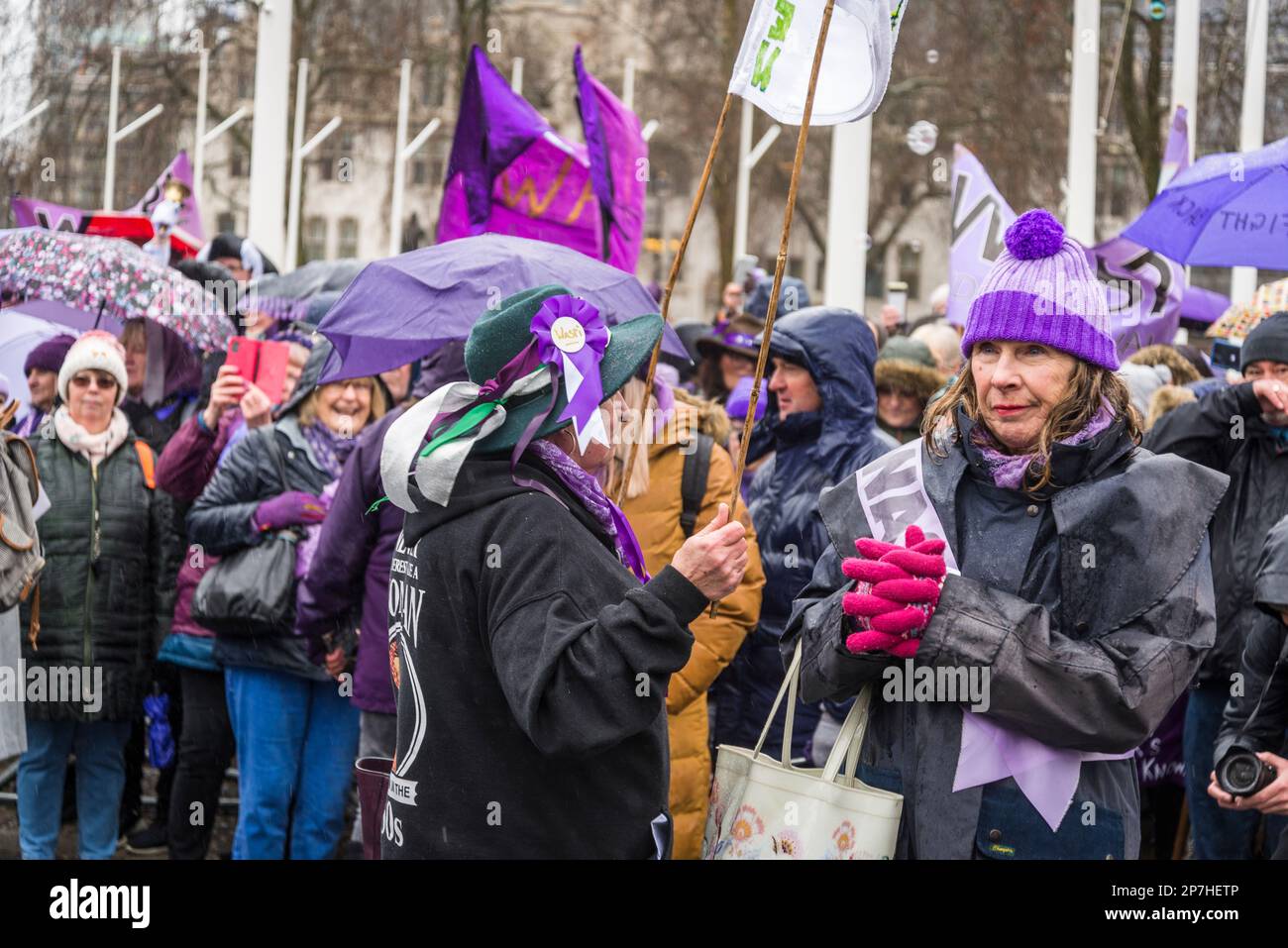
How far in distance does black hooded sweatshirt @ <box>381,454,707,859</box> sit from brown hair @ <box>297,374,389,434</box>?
337cm

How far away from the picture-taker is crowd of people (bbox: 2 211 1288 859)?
3.29 m

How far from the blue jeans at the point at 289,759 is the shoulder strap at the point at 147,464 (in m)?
0.87

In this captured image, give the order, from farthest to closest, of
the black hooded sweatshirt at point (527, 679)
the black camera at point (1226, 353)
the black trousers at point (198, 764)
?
the black camera at point (1226, 353)
the black trousers at point (198, 764)
the black hooded sweatshirt at point (527, 679)

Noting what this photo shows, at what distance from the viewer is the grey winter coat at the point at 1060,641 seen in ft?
10.8

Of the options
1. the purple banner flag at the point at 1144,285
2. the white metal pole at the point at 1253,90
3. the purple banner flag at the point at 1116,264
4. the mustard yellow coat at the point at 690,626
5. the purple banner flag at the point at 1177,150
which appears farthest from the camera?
the white metal pole at the point at 1253,90

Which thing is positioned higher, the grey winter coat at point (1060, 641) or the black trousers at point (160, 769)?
the grey winter coat at point (1060, 641)

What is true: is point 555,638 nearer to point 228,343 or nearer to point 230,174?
point 228,343

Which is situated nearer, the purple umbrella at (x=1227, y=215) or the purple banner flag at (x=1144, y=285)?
the purple umbrella at (x=1227, y=215)

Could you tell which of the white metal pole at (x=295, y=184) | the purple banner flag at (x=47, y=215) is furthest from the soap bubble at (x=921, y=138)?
the white metal pole at (x=295, y=184)

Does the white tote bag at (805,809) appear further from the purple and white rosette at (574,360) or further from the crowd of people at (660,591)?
the purple and white rosette at (574,360)

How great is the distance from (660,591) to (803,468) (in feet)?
8.96

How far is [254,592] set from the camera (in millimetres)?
6418

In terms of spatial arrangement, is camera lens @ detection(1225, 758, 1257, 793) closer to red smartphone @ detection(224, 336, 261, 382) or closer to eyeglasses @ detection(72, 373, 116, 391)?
red smartphone @ detection(224, 336, 261, 382)

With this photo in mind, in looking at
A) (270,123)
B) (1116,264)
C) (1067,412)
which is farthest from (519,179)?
(270,123)
